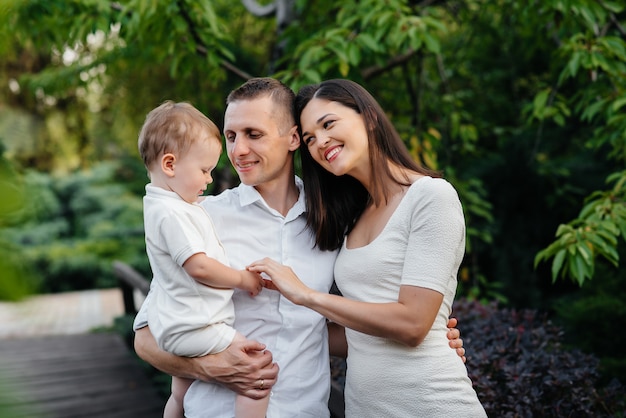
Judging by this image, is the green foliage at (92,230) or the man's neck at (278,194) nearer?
the man's neck at (278,194)

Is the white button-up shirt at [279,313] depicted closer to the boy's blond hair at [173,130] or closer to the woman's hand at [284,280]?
the woman's hand at [284,280]

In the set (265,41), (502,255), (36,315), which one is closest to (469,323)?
(502,255)

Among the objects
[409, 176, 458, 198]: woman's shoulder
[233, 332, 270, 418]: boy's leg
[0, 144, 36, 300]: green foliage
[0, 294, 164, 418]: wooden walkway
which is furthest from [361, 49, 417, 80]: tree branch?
[0, 144, 36, 300]: green foliage

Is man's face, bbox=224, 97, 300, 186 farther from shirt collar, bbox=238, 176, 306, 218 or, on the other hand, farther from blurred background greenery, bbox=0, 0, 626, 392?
blurred background greenery, bbox=0, 0, 626, 392

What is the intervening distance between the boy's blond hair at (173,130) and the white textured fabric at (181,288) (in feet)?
0.39

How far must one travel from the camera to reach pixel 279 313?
182 cm

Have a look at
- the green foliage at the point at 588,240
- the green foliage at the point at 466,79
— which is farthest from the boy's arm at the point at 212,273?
the green foliage at the point at 588,240

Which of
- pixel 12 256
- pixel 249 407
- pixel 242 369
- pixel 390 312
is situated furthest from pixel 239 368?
pixel 12 256

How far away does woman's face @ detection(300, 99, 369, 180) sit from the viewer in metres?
1.76

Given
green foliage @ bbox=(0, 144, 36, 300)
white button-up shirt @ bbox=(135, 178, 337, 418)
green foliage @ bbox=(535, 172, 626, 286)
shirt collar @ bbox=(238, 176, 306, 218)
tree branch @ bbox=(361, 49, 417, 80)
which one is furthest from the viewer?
tree branch @ bbox=(361, 49, 417, 80)

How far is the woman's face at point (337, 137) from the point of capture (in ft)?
5.79

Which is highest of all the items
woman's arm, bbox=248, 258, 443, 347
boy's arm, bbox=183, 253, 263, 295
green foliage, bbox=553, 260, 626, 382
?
boy's arm, bbox=183, 253, 263, 295

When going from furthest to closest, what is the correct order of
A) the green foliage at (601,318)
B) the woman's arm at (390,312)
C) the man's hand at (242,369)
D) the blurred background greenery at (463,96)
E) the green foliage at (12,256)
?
1. the green foliage at (601,318)
2. the blurred background greenery at (463,96)
3. the man's hand at (242,369)
4. the woman's arm at (390,312)
5. the green foliage at (12,256)

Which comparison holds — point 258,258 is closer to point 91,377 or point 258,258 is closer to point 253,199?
point 253,199
